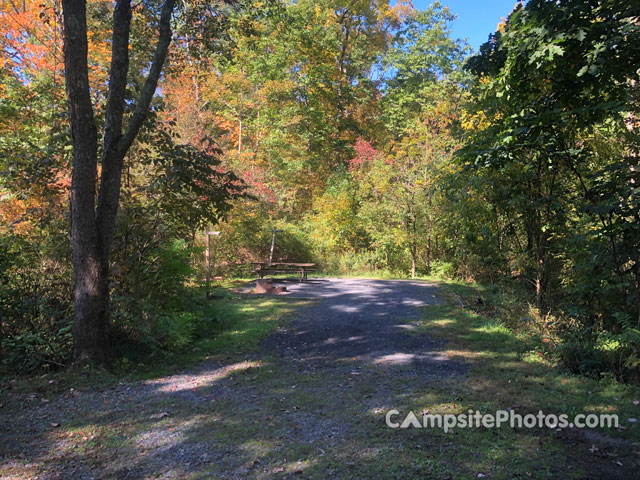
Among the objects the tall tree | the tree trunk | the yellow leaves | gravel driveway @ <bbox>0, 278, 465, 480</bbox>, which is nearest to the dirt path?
gravel driveway @ <bbox>0, 278, 465, 480</bbox>

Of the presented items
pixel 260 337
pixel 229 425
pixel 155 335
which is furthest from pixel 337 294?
pixel 229 425

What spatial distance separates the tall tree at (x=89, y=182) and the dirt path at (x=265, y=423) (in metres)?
1.11

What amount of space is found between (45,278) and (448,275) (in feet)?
45.9

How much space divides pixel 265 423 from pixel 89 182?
13.9ft

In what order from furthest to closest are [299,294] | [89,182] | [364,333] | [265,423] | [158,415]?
[299,294], [364,333], [89,182], [158,415], [265,423]

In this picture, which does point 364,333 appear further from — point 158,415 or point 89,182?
point 89,182

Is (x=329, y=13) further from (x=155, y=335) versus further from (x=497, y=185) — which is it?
(x=155, y=335)

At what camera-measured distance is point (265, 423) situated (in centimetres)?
417

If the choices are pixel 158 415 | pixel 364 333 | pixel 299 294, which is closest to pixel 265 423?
pixel 158 415

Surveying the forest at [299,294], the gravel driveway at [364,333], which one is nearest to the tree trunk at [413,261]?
the forest at [299,294]

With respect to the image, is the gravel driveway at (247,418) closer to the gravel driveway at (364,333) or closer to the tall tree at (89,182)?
the gravel driveway at (364,333)

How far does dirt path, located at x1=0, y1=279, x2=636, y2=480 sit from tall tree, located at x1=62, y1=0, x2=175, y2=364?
1112mm

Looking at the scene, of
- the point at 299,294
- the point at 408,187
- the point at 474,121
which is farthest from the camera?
the point at 408,187

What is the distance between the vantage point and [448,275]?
16969mm
